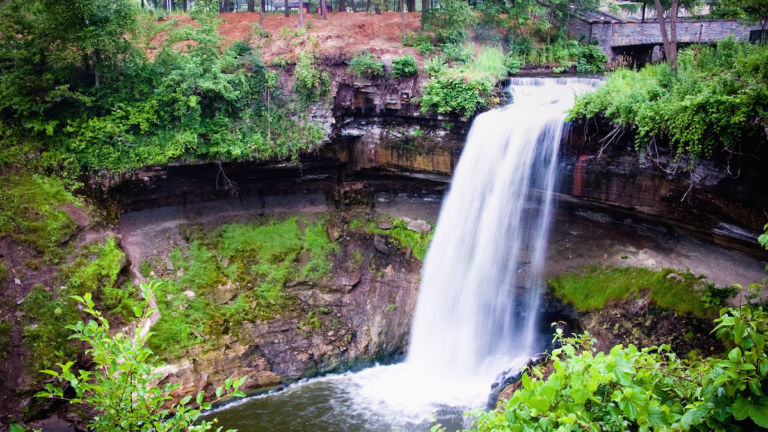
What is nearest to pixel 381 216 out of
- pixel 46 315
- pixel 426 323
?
pixel 426 323

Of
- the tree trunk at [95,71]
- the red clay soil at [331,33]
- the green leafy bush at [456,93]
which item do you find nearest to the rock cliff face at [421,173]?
the green leafy bush at [456,93]

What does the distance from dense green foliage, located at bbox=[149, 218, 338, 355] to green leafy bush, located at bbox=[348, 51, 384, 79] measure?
543 cm

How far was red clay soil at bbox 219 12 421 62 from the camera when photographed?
18.0 m

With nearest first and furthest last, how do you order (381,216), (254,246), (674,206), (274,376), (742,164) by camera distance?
(742,164) → (674,206) → (274,376) → (254,246) → (381,216)

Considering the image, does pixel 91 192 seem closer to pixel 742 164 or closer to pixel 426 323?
pixel 426 323

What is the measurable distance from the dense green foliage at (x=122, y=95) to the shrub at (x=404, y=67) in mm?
2662

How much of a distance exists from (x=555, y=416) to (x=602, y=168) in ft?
34.9

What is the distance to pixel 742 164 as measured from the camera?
409 inches

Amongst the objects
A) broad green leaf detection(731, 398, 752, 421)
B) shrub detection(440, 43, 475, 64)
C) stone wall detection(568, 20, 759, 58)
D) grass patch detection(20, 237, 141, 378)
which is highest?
stone wall detection(568, 20, 759, 58)

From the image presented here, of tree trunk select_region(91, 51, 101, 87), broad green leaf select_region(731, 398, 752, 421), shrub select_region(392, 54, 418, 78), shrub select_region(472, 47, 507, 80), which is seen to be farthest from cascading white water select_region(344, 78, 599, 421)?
tree trunk select_region(91, 51, 101, 87)

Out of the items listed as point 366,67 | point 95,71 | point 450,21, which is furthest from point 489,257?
point 95,71

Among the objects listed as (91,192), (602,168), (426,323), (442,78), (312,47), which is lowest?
(426,323)

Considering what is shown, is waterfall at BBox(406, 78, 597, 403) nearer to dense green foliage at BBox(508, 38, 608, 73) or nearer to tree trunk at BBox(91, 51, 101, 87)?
dense green foliage at BBox(508, 38, 608, 73)

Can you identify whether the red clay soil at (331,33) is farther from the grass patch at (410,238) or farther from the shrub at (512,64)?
the grass patch at (410,238)
